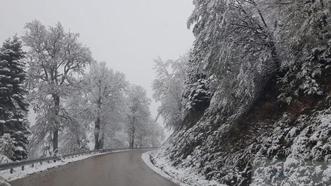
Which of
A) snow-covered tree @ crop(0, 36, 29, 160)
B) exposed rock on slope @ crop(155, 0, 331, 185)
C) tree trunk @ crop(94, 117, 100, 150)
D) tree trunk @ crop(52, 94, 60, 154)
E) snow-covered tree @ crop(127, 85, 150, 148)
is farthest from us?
snow-covered tree @ crop(127, 85, 150, 148)

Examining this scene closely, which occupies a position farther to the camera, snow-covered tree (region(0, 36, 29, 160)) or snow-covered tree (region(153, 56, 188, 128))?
snow-covered tree (region(153, 56, 188, 128))

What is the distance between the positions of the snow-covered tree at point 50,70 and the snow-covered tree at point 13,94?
5.24 m

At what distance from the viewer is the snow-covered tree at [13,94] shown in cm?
2355

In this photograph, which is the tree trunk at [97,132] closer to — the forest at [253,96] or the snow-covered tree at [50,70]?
the snow-covered tree at [50,70]

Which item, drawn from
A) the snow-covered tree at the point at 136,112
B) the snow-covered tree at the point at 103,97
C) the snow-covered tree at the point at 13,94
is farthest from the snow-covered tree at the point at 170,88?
the snow-covered tree at the point at 13,94

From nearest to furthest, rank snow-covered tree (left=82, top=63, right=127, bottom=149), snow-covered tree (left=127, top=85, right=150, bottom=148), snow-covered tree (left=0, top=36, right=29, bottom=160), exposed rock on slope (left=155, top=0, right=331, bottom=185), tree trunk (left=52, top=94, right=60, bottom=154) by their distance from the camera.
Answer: exposed rock on slope (left=155, top=0, right=331, bottom=185)
snow-covered tree (left=0, top=36, right=29, bottom=160)
tree trunk (left=52, top=94, right=60, bottom=154)
snow-covered tree (left=82, top=63, right=127, bottom=149)
snow-covered tree (left=127, top=85, right=150, bottom=148)

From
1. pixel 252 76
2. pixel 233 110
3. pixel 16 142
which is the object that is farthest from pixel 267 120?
pixel 16 142

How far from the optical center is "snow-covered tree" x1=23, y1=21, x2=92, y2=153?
1211 inches

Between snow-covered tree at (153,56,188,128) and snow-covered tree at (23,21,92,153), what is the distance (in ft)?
56.2

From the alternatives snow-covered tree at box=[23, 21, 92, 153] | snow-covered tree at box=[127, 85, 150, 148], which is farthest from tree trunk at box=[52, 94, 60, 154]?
snow-covered tree at box=[127, 85, 150, 148]

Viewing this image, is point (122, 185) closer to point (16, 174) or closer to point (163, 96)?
point (16, 174)

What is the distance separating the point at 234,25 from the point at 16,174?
1274cm

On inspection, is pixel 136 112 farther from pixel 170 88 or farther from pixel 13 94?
pixel 13 94

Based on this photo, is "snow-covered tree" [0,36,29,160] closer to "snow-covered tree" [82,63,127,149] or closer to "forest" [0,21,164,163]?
"forest" [0,21,164,163]
